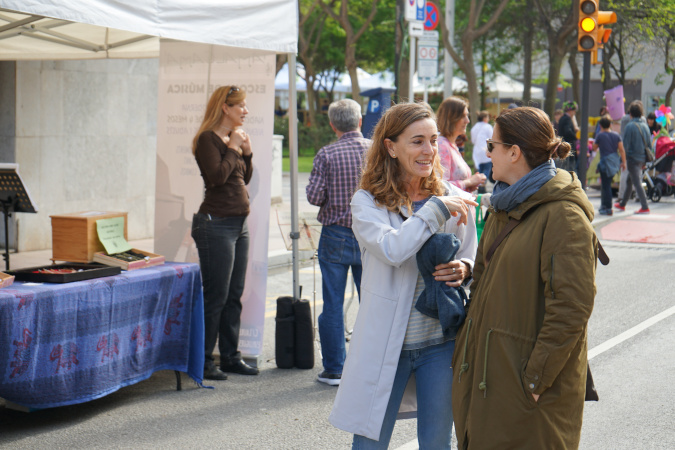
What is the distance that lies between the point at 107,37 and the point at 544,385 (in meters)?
6.22

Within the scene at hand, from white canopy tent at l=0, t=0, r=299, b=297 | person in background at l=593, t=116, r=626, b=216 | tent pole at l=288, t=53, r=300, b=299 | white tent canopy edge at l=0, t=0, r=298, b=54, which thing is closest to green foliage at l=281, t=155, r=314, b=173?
person in background at l=593, t=116, r=626, b=216

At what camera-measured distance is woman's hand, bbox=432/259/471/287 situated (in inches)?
116

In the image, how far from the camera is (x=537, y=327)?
8.58ft

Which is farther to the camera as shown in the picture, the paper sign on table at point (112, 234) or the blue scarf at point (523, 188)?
the paper sign on table at point (112, 234)

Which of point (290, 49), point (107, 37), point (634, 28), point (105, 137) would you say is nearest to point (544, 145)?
point (290, 49)

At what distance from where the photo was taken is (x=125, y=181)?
1212 cm

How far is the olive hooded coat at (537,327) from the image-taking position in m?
2.54

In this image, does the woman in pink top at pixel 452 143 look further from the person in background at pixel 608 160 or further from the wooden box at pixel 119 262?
the person in background at pixel 608 160

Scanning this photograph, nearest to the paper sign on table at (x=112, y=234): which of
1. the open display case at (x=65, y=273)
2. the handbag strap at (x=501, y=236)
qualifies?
the open display case at (x=65, y=273)

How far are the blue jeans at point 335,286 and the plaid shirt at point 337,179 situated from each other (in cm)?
11

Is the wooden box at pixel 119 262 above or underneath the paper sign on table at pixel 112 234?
underneath

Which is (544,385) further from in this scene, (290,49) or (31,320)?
(290,49)

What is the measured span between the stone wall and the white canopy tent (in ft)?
9.13

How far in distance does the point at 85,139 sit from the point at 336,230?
22.2 feet
